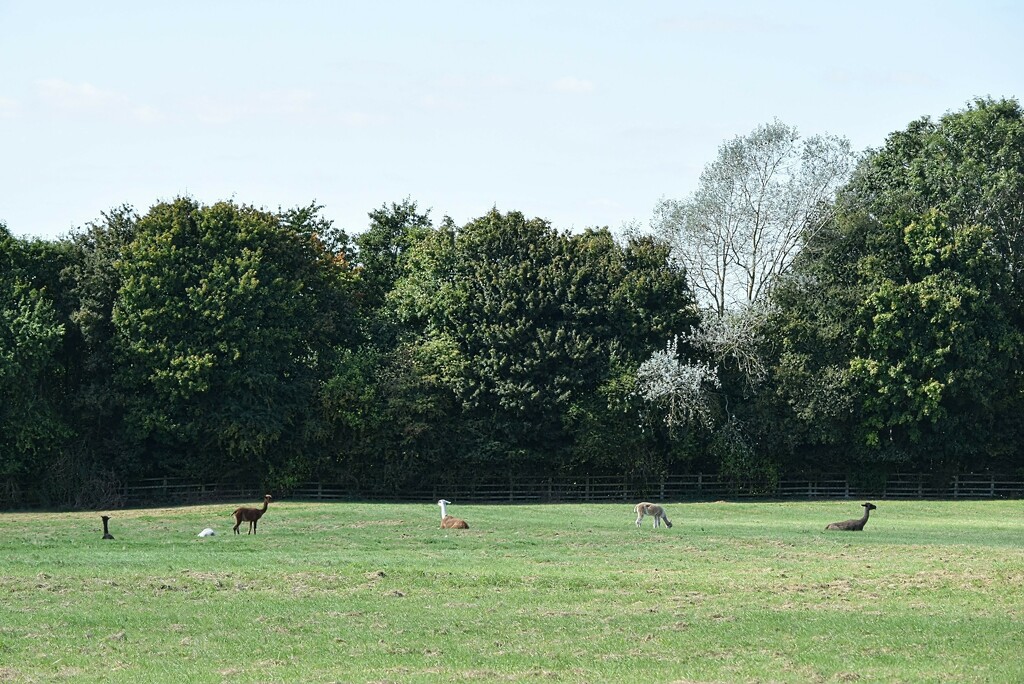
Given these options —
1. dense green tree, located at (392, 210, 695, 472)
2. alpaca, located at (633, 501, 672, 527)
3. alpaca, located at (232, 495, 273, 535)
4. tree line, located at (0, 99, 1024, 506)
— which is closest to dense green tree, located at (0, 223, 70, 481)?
tree line, located at (0, 99, 1024, 506)

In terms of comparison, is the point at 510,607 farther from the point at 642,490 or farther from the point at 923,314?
the point at 923,314

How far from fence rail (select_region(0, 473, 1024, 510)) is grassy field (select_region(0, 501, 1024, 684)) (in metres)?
25.8

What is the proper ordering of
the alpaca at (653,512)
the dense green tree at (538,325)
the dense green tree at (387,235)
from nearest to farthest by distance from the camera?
the alpaca at (653,512), the dense green tree at (538,325), the dense green tree at (387,235)

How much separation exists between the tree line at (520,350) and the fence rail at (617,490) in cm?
64

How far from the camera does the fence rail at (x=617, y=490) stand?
6450 cm

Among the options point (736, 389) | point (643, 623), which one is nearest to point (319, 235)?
point (736, 389)

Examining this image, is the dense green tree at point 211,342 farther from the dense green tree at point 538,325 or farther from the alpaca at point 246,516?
the alpaca at point 246,516

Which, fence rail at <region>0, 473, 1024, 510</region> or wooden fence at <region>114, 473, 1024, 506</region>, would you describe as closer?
fence rail at <region>0, 473, 1024, 510</region>

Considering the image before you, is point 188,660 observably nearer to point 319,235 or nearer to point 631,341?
point 631,341

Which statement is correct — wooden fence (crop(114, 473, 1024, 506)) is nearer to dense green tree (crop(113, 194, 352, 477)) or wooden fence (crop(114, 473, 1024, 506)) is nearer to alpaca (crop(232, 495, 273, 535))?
dense green tree (crop(113, 194, 352, 477))

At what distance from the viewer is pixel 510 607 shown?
72.4ft

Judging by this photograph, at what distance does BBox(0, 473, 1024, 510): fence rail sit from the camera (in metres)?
64.5

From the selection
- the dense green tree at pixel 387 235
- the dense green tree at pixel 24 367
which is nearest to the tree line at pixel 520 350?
the dense green tree at pixel 24 367

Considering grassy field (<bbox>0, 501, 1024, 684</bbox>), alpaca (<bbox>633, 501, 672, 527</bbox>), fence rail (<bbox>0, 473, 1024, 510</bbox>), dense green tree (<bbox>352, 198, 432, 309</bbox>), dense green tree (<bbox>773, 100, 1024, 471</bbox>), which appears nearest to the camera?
grassy field (<bbox>0, 501, 1024, 684</bbox>)
